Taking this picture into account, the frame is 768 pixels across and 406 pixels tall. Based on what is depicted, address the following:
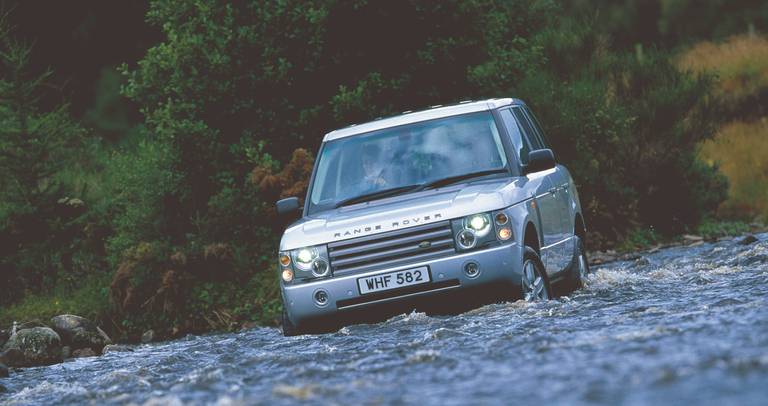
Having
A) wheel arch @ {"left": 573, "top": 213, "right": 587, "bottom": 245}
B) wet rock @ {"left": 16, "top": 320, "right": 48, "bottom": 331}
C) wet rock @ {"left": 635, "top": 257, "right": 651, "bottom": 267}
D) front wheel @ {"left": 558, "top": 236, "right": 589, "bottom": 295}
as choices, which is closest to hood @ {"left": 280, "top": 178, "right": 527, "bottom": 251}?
front wheel @ {"left": 558, "top": 236, "right": 589, "bottom": 295}

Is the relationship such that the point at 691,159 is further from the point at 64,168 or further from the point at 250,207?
the point at 64,168

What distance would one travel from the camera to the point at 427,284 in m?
9.02

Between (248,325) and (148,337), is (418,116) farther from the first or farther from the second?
(148,337)

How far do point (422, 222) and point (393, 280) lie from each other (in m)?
A: 0.46

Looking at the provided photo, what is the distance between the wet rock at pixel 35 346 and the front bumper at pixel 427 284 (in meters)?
4.31

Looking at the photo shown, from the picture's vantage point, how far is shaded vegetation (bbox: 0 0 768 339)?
15000 millimetres

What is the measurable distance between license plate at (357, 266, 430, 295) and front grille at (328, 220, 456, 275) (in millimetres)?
82

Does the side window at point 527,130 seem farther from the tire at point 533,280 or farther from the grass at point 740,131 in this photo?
the grass at point 740,131

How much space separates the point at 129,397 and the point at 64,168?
13.2m

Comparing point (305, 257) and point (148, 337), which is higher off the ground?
point (305, 257)

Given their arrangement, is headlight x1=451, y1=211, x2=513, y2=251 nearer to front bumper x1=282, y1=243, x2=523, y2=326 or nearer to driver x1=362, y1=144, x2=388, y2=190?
front bumper x1=282, y1=243, x2=523, y2=326

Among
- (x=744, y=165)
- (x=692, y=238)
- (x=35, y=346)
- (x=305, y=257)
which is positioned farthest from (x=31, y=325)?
(x=744, y=165)

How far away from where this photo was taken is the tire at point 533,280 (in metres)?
9.28

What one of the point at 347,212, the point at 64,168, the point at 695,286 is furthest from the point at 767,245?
the point at 64,168
